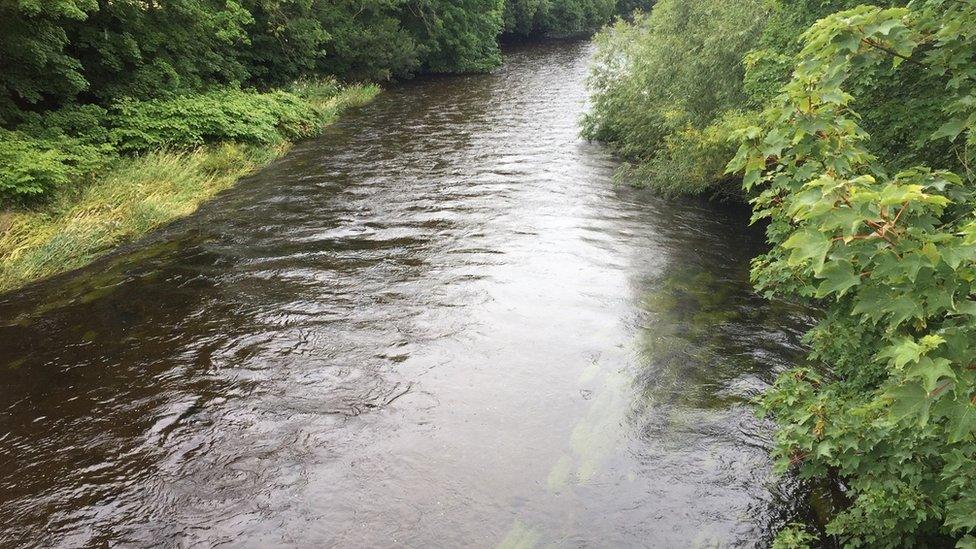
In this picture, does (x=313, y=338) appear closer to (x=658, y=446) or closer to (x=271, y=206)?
(x=658, y=446)

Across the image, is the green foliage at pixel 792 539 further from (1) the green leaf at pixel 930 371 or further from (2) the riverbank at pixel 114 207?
(2) the riverbank at pixel 114 207

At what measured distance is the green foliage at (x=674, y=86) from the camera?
41.6ft

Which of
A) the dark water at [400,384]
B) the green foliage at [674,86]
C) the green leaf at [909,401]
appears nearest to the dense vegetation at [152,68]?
the dark water at [400,384]

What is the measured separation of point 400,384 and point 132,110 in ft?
43.9

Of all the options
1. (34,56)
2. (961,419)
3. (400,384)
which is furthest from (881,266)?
(34,56)

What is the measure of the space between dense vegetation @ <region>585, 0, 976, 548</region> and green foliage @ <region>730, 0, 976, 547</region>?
0.01 m

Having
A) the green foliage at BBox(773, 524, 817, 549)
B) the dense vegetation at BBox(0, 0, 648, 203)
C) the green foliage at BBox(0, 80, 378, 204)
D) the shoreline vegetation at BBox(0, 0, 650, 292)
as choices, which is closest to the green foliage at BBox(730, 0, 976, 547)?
the green foliage at BBox(773, 524, 817, 549)

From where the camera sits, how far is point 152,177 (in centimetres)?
1463

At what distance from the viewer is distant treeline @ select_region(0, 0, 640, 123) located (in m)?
14.4

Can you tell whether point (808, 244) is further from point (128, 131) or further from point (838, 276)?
point (128, 131)

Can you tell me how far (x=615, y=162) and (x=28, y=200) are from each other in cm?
1442

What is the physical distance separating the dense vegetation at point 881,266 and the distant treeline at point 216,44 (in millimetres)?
15004

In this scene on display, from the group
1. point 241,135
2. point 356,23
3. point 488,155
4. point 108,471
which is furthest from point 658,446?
point 356,23

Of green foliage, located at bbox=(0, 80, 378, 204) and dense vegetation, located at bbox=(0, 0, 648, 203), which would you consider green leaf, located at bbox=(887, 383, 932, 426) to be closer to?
green foliage, located at bbox=(0, 80, 378, 204)
